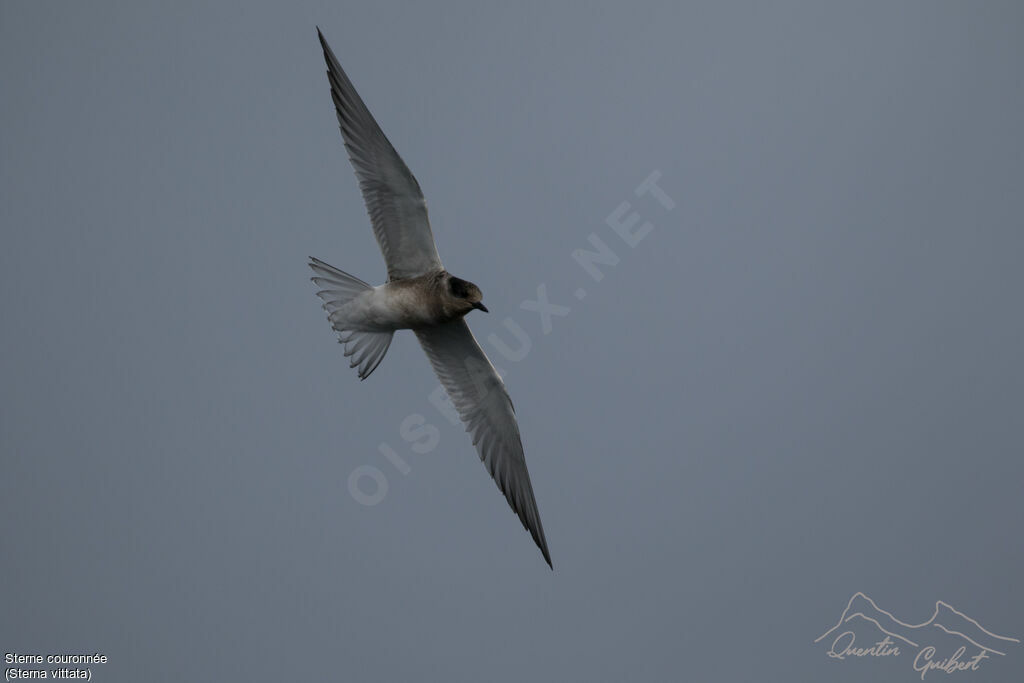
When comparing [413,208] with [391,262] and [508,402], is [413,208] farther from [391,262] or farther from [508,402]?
[508,402]

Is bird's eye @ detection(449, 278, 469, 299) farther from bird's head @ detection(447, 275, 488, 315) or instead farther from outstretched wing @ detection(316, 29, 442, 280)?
outstretched wing @ detection(316, 29, 442, 280)

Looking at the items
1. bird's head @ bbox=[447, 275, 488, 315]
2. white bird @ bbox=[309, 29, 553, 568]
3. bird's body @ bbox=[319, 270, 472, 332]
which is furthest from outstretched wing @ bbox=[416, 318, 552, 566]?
bird's head @ bbox=[447, 275, 488, 315]

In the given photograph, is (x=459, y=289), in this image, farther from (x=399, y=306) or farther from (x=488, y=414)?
(x=488, y=414)

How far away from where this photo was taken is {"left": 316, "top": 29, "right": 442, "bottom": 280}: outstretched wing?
3.90 metres

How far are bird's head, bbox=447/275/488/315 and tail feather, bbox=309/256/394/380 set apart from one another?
1.28 ft

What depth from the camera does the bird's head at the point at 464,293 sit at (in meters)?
3.85

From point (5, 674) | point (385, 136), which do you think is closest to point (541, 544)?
point (385, 136)

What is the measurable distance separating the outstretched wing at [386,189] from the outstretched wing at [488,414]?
383mm

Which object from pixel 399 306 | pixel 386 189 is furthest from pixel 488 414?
pixel 386 189

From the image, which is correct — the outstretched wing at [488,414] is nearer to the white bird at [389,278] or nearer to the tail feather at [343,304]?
the white bird at [389,278]

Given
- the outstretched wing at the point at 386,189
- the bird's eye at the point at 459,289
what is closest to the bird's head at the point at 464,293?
the bird's eye at the point at 459,289

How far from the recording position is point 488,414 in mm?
4391

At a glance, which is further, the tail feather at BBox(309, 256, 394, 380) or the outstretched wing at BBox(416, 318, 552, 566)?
the outstretched wing at BBox(416, 318, 552, 566)

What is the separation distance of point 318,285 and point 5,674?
298 centimetres
